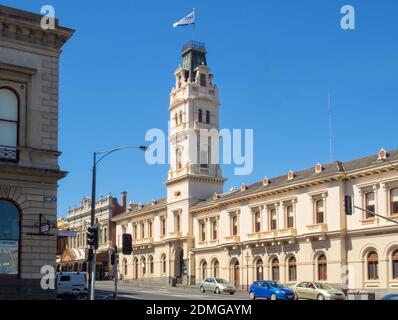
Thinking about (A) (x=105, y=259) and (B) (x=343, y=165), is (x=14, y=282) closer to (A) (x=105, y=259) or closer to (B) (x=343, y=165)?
(B) (x=343, y=165)

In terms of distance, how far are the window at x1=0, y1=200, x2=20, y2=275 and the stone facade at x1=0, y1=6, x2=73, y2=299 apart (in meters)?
0.19

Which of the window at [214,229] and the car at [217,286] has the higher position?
the window at [214,229]

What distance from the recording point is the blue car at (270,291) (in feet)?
132

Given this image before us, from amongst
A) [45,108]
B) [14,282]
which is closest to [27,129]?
[45,108]

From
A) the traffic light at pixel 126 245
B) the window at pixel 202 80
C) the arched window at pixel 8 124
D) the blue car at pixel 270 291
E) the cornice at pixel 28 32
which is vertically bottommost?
the blue car at pixel 270 291

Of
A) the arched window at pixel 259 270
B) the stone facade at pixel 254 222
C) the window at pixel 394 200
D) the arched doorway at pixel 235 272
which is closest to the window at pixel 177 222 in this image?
the stone facade at pixel 254 222

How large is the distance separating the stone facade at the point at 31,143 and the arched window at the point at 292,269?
105 ft

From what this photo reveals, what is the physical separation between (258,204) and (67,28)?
118 ft

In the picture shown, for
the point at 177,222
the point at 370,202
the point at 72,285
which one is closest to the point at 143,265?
the point at 177,222

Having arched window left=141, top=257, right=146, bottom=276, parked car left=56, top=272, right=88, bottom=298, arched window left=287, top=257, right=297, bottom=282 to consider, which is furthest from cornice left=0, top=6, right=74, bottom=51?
arched window left=141, top=257, right=146, bottom=276

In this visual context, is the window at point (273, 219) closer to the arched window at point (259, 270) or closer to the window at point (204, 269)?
the arched window at point (259, 270)

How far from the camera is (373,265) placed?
158 ft

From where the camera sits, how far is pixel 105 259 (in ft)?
304

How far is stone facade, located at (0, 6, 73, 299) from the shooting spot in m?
27.5
